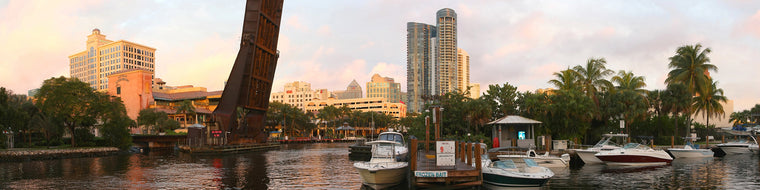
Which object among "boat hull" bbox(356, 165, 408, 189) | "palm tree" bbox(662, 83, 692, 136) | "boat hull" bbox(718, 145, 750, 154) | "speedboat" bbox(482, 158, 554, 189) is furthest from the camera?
"palm tree" bbox(662, 83, 692, 136)

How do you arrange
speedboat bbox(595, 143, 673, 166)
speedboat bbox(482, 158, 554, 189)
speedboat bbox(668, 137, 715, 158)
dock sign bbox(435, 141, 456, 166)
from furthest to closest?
speedboat bbox(668, 137, 715, 158) < speedboat bbox(595, 143, 673, 166) < speedboat bbox(482, 158, 554, 189) < dock sign bbox(435, 141, 456, 166)

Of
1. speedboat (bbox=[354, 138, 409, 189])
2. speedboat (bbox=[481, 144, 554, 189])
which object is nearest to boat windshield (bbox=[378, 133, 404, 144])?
speedboat (bbox=[354, 138, 409, 189])

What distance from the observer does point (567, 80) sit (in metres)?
52.5

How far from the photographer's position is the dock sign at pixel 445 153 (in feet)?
66.0

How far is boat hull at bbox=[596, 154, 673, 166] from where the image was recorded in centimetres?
3234

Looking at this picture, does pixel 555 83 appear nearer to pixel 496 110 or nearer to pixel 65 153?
pixel 496 110

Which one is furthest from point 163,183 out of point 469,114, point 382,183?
point 469,114

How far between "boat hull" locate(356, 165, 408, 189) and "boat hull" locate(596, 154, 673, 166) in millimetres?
17379

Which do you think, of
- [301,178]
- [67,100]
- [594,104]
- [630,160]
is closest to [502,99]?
[594,104]

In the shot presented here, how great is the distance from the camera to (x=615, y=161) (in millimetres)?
32500

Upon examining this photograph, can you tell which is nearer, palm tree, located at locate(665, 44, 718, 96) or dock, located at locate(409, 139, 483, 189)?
dock, located at locate(409, 139, 483, 189)

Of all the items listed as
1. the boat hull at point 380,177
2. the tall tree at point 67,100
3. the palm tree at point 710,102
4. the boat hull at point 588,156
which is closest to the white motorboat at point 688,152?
the boat hull at point 588,156

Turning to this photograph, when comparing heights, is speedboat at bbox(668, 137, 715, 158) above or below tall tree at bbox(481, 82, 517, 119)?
below

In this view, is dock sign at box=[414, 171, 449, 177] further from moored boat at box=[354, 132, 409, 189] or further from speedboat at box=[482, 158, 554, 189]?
speedboat at box=[482, 158, 554, 189]
